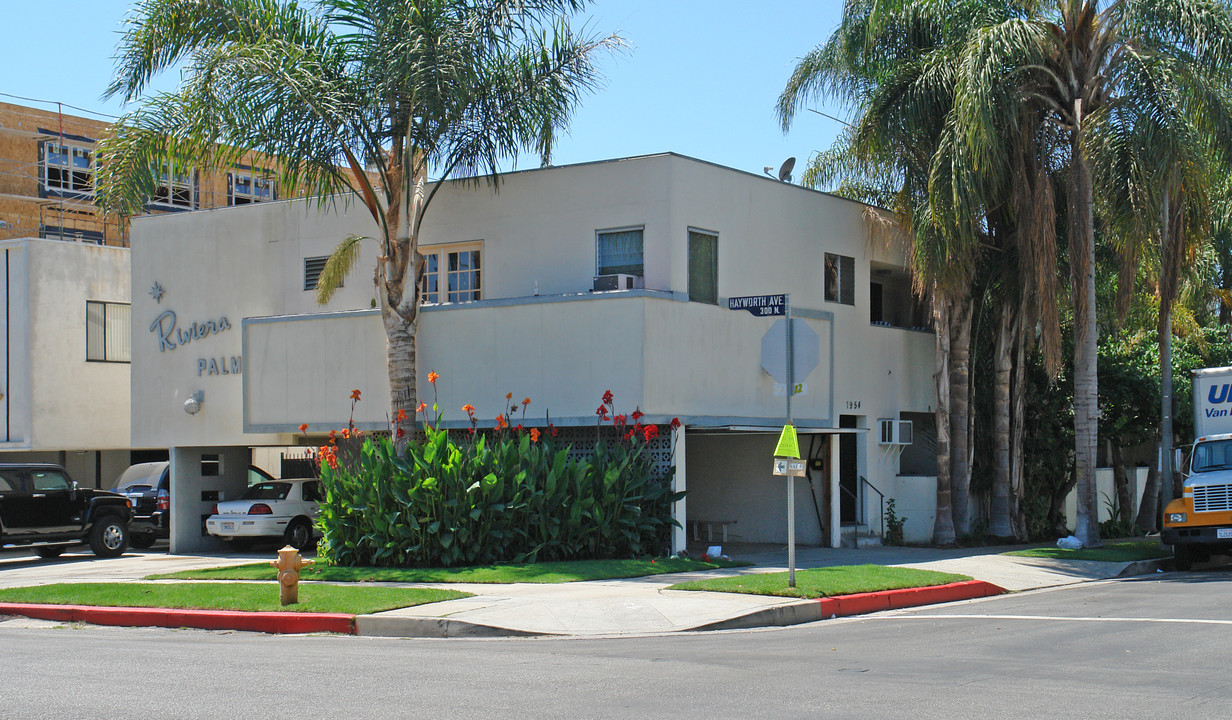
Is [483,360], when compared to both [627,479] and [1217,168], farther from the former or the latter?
[1217,168]

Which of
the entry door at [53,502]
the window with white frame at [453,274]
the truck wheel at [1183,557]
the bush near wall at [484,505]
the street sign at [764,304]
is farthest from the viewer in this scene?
the entry door at [53,502]

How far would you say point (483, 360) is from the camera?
20.6 m

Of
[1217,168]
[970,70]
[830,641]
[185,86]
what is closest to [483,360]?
[185,86]

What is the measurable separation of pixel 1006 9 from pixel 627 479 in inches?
416

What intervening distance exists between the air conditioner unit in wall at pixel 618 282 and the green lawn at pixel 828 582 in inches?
219

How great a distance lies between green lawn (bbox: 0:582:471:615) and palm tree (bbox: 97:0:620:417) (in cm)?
526

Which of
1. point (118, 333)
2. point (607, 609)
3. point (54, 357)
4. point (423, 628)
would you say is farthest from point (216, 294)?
point (607, 609)

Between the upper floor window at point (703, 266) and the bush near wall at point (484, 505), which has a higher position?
the upper floor window at point (703, 266)

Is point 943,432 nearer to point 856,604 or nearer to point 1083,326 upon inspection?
point 1083,326

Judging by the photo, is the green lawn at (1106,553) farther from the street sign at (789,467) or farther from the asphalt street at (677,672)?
the street sign at (789,467)

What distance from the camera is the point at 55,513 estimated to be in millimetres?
22719

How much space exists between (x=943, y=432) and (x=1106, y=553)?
3.64m

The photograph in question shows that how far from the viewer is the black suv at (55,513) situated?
22.0 metres

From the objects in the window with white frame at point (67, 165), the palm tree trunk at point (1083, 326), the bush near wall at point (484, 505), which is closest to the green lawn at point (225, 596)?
the bush near wall at point (484, 505)
